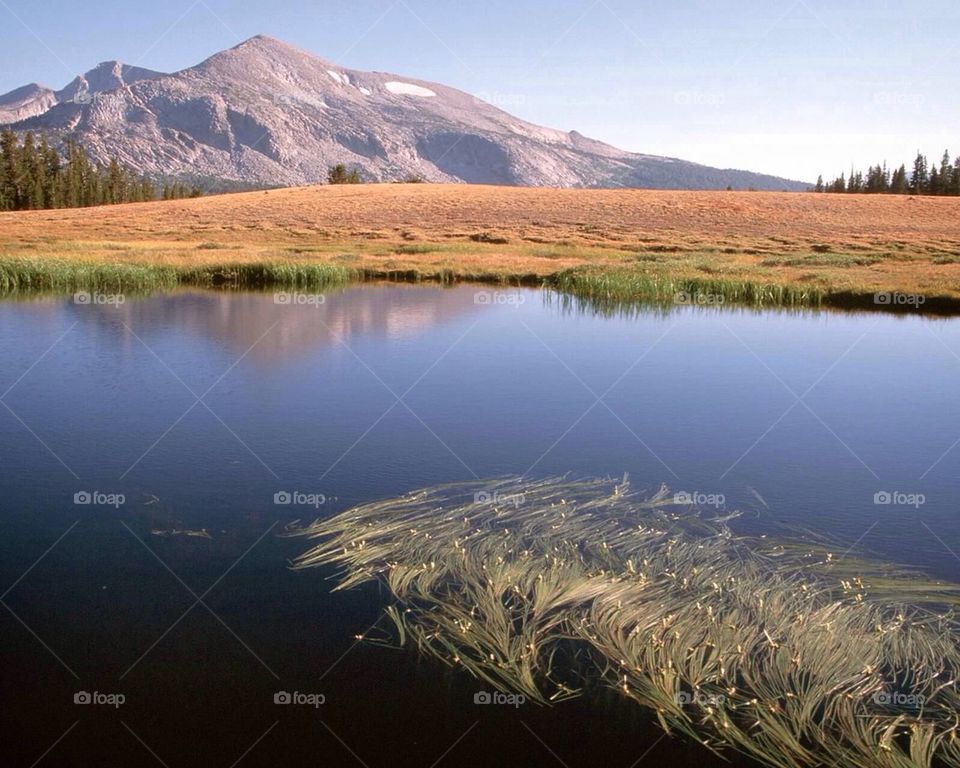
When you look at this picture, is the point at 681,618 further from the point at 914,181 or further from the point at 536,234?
the point at 914,181

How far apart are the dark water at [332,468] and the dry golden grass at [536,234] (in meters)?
12.4

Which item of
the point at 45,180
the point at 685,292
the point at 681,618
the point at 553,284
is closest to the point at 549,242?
the point at 553,284

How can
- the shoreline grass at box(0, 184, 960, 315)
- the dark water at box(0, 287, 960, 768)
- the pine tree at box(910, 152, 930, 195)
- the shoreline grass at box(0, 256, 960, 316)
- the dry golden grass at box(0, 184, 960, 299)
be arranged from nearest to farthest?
the dark water at box(0, 287, 960, 768) → the shoreline grass at box(0, 256, 960, 316) → the shoreline grass at box(0, 184, 960, 315) → the dry golden grass at box(0, 184, 960, 299) → the pine tree at box(910, 152, 930, 195)

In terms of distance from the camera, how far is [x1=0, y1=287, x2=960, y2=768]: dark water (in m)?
5.90

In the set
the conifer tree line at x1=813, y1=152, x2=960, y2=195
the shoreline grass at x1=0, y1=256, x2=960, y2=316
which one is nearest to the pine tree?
the conifer tree line at x1=813, y1=152, x2=960, y2=195

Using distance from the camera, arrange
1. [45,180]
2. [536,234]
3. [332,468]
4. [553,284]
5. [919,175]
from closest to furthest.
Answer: [332,468]
[553,284]
[536,234]
[45,180]
[919,175]

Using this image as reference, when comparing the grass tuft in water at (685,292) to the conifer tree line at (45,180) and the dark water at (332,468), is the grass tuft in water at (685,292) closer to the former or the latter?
the dark water at (332,468)

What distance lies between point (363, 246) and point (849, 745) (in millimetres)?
41387

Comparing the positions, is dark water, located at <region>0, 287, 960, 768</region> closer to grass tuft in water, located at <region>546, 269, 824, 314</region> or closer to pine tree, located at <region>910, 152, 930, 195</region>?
grass tuft in water, located at <region>546, 269, 824, 314</region>

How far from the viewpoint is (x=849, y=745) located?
5.73 m

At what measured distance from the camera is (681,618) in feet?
23.2

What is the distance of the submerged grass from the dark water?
0.37 m

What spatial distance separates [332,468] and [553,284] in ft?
71.7

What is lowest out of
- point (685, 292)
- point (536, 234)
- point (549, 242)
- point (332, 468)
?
point (332, 468)
